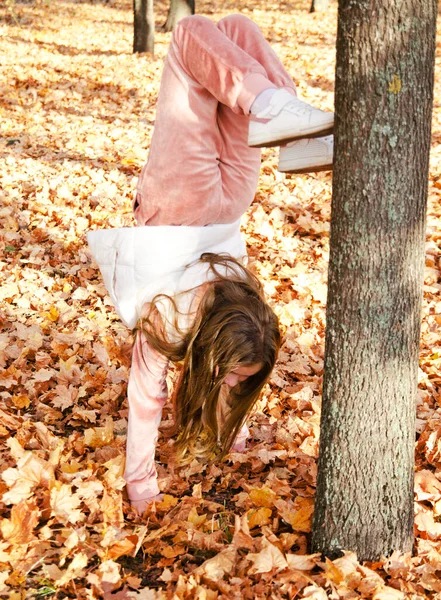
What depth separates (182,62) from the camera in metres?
2.49

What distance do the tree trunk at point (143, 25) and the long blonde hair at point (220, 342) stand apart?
10.7 m

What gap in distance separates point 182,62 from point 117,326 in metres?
2.29

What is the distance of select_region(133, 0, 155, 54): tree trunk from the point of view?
1204 centimetres

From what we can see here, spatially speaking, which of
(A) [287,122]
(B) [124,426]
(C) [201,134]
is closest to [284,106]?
(A) [287,122]

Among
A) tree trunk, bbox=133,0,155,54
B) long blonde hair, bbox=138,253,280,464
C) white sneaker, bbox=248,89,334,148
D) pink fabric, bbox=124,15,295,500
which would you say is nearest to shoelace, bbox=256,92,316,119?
white sneaker, bbox=248,89,334,148

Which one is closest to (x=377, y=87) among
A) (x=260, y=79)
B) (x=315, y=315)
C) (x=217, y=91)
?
(x=260, y=79)

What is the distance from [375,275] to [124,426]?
1884 millimetres

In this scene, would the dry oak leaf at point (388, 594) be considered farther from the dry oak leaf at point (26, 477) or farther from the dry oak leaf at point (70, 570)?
the dry oak leaf at point (26, 477)

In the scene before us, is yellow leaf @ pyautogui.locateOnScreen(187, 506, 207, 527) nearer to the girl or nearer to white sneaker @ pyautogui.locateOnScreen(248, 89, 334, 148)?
the girl

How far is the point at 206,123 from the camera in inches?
106

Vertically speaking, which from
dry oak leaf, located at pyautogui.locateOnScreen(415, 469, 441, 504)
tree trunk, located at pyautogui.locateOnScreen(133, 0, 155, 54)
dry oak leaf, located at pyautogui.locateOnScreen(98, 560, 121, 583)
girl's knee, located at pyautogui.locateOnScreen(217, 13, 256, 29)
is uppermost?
tree trunk, located at pyautogui.locateOnScreen(133, 0, 155, 54)

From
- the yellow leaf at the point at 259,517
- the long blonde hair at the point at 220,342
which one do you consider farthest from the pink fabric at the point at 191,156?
the yellow leaf at the point at 259,517

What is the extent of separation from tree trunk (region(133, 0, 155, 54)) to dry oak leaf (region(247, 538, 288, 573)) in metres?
11.6

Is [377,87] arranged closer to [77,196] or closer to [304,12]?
[77,196]
